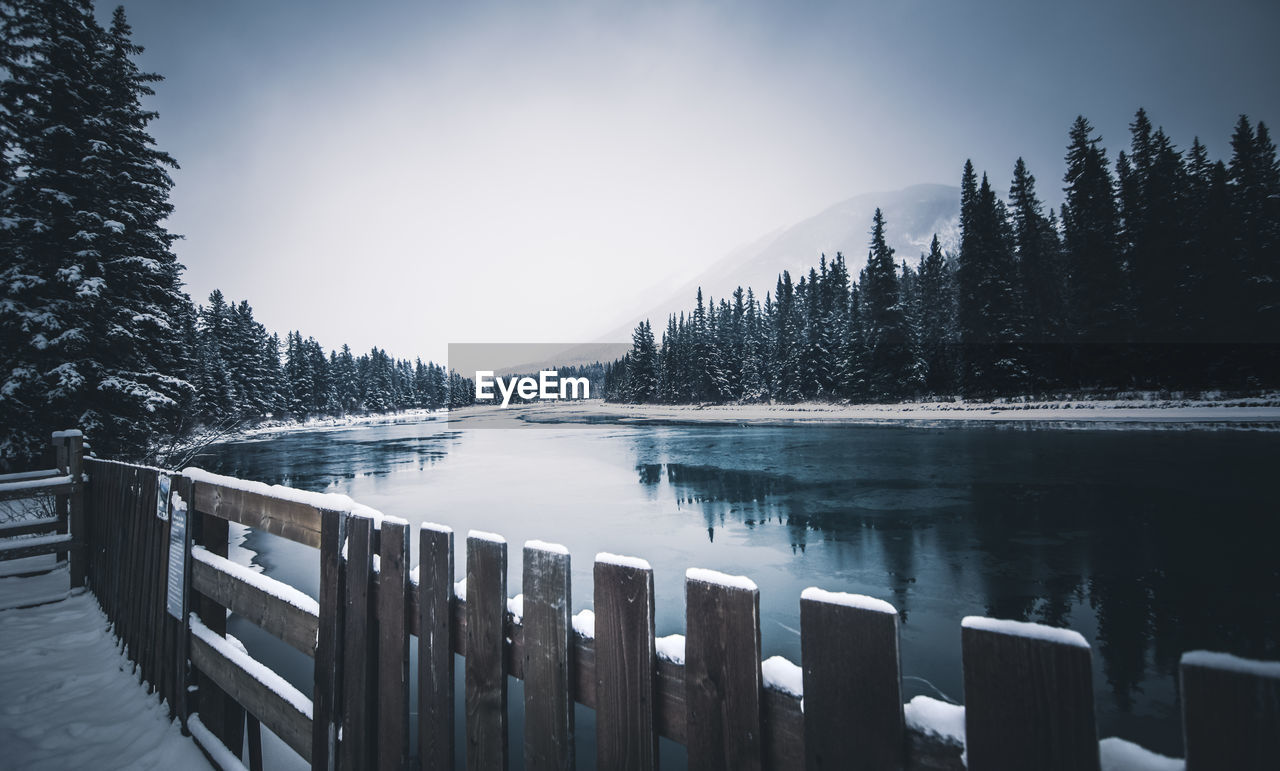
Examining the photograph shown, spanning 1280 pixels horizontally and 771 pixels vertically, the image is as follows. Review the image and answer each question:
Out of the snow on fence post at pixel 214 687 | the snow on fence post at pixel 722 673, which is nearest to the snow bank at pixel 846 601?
the snow on fence post at pixel 722 673

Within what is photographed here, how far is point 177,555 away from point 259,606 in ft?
3.34

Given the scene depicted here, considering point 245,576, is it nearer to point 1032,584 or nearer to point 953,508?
point 1032,584

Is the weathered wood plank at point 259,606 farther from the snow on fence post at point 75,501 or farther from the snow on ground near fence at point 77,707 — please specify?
the snow on fence post at point 75,501

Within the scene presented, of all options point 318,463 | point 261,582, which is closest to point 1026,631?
point 261,582

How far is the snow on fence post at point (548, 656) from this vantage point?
1.56 m

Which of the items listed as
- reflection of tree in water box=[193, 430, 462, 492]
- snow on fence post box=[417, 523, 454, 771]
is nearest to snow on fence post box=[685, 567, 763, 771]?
snow on fence post box=[417, 523, 454, 771]

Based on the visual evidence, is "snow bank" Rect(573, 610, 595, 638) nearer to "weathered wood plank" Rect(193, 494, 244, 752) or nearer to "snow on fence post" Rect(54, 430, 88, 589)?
"weathered wood plank" Rect(193, 494, 244, 752)

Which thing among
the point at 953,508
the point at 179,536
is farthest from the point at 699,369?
the point at 179,536

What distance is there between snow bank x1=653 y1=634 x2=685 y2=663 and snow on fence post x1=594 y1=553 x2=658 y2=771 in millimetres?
33

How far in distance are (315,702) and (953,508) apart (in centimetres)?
1095

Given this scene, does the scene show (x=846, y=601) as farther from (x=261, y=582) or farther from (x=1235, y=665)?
(x=261, y=582)

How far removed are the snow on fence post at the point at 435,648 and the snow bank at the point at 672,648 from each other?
87 cm

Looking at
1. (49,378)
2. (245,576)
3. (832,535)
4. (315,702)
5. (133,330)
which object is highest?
(133,330)

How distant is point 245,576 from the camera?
273 centimetres
